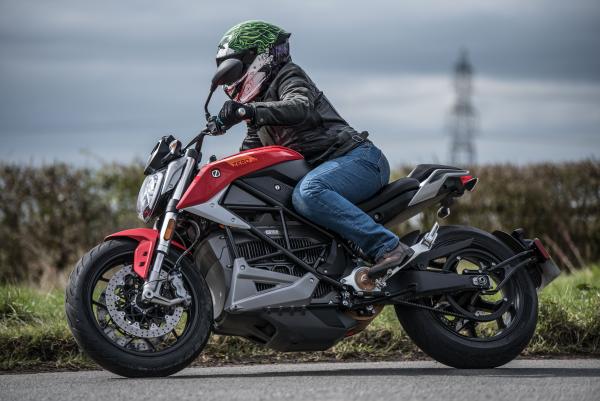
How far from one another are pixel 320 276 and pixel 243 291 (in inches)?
19.7

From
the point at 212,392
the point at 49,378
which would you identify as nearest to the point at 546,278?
the point at 212,392

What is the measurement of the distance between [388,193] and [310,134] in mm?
623

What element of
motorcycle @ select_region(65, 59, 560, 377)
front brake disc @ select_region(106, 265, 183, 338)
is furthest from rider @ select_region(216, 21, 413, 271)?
front brake disc @ select_region(106, 265, 183, 338)

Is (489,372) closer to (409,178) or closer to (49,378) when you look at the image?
(409,178)

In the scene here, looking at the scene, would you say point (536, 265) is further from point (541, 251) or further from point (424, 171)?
point (424, 171)

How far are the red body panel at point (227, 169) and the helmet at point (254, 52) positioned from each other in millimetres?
515

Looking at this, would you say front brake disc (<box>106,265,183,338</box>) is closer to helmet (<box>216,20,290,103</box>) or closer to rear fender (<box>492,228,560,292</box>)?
helmet (<box>216,20,290,103</box>)

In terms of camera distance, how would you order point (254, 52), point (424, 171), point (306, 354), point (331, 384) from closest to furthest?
point (331, 384) < point (254, 52) < point (424, 171) < point (306, 354)

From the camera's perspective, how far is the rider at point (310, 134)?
21.5ft

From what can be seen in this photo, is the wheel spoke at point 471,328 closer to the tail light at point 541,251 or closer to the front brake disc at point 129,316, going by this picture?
the tail light at point 541,251

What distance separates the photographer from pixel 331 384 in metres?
5.80

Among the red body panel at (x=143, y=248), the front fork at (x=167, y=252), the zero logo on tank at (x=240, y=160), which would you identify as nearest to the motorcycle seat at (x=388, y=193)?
the zero logo on tank at (x=240, y=160)

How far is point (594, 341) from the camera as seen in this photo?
303 inches

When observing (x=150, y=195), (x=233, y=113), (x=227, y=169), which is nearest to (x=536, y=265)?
(x=227, y=169)
